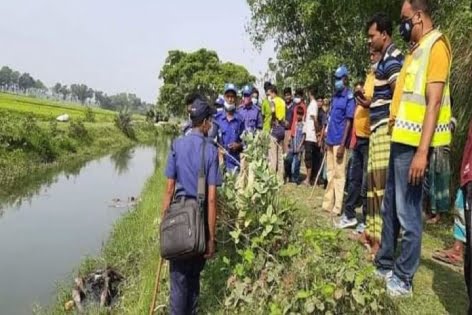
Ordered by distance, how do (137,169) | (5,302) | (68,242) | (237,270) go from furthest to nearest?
(137,169)
(68,242)
(5,302)
(237,270)

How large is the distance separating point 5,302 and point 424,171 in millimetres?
6245

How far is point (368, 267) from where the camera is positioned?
133 inches

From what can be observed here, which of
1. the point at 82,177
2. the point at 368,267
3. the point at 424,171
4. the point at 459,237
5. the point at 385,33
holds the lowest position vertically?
the point at 82,177

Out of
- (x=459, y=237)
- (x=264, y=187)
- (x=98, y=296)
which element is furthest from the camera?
(x=98, y=296)

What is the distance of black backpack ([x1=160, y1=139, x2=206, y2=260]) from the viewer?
141 inches

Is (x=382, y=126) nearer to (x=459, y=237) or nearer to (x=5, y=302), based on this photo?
(x=459, y=237)

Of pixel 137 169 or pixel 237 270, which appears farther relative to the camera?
pixel 137 169

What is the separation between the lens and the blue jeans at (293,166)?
970 cm

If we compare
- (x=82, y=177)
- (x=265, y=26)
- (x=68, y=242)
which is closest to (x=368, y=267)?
(x=68, y=242)

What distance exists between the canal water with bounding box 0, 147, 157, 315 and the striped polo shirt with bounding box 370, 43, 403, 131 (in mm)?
5363

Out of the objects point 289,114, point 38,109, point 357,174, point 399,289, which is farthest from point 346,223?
point 38,109

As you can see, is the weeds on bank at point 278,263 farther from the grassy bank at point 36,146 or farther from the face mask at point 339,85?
the grassy bank at point 36,146

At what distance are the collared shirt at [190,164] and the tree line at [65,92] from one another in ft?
419

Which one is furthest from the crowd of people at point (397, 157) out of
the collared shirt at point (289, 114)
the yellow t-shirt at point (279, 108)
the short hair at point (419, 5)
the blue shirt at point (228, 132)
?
the collared shirt at point (289, 114)
